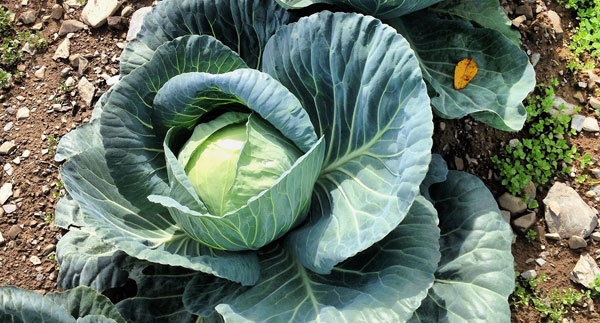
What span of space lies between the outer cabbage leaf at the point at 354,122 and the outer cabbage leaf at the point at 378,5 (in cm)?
39

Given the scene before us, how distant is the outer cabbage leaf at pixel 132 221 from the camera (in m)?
2.24

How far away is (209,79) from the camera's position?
2.19 meters

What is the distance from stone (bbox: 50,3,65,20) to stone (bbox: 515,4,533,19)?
2.82 m

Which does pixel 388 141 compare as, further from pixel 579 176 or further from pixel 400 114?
pixel 579 176

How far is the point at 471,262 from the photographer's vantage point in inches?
106

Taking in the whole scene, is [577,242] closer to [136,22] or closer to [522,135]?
[522,135]

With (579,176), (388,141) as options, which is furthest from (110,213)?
(579,176)

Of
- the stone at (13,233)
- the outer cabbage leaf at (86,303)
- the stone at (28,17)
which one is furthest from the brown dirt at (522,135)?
the stone at (28,17)

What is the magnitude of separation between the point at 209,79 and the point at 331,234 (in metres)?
0.73

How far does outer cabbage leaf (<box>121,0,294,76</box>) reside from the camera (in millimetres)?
2705

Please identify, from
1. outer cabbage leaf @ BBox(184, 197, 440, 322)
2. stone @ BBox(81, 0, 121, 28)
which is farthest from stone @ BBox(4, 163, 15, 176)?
outer cabbage leaf @ BBox(184, 197, 440, 322)

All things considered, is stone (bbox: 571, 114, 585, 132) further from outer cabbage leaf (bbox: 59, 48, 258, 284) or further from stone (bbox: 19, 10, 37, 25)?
stone (bbox: 19, 10, 37, 25)

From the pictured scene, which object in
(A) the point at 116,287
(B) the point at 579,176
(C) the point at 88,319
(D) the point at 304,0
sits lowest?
(B) the point at 579,176

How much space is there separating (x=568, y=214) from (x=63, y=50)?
3055mm
